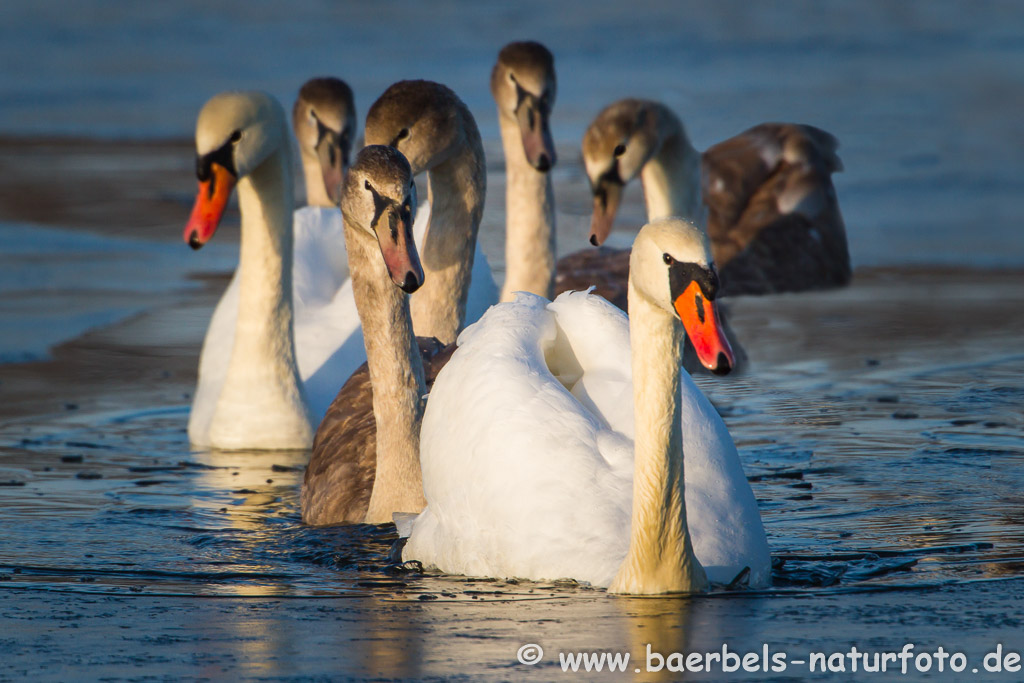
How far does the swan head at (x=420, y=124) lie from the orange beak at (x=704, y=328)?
9.79ft

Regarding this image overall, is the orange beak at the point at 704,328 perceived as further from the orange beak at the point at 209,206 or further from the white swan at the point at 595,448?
the orange beak at the point at 209,206

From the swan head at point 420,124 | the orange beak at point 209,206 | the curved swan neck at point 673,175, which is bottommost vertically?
the orange beak at point 209,206

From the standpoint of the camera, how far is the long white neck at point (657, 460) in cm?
564

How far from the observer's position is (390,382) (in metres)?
7.32

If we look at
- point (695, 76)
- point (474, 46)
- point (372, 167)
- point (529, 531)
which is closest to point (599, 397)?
point (529, 531)

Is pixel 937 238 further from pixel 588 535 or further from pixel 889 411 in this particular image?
pixel 588 535

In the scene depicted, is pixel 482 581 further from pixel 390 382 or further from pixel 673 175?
pixel 673 175

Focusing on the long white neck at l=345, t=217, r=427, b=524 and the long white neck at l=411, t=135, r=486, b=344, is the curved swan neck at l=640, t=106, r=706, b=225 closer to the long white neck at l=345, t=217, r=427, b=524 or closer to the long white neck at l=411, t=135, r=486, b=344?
the long white neck at l=411, t=135, r=486, b=344

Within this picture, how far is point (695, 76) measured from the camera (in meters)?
21.3

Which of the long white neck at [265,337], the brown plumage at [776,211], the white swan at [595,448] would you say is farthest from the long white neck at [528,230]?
the white swan at [595,448]

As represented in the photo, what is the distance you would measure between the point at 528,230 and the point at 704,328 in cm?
489

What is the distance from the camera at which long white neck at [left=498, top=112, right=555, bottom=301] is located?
400 inches

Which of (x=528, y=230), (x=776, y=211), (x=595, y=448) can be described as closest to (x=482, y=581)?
(x=595, y=448)

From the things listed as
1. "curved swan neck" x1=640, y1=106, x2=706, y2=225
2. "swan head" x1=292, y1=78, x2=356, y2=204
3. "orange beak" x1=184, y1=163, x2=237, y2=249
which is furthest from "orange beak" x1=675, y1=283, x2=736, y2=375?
"swan head" x1=292, y1=78, x2=356, y2=204
